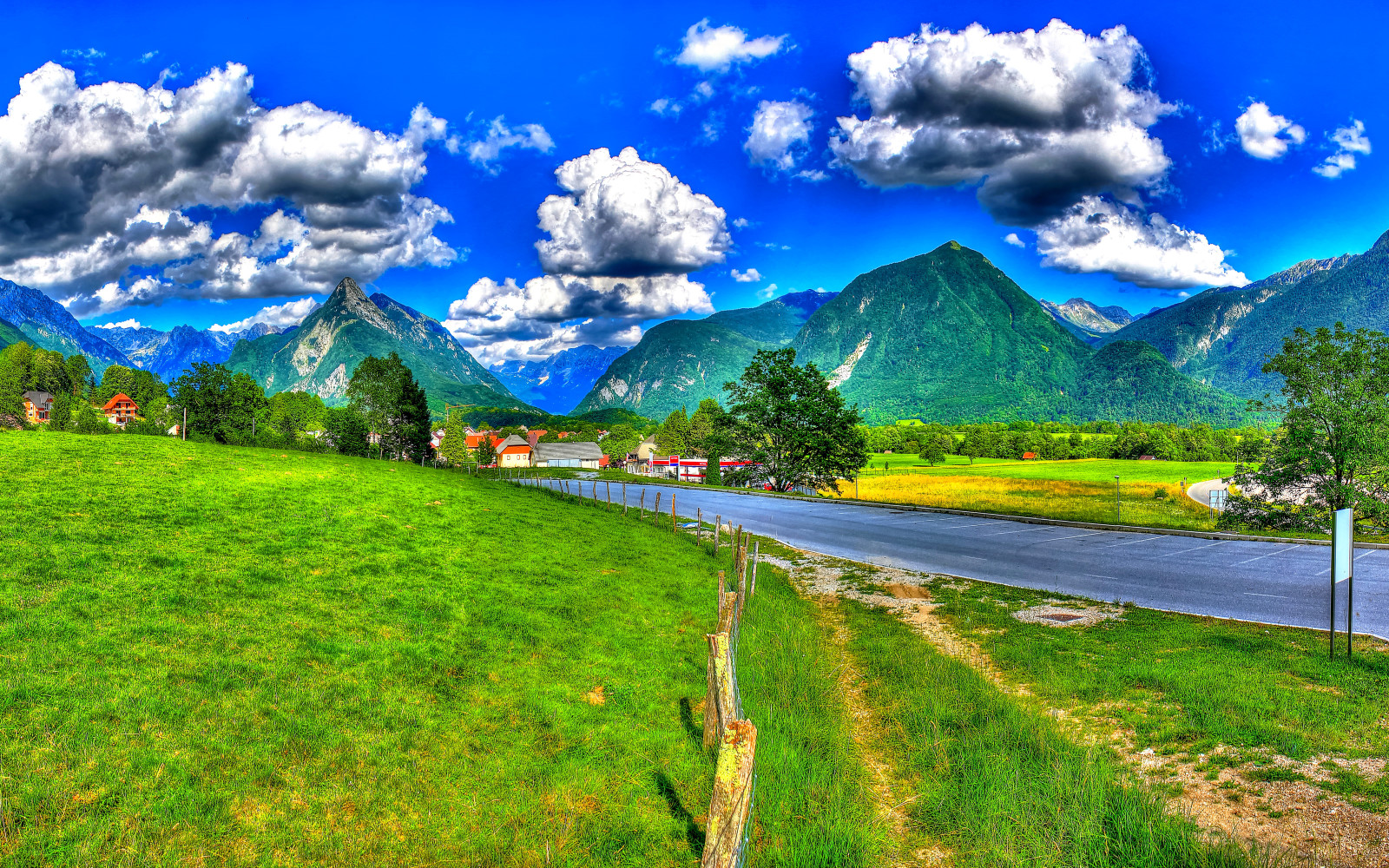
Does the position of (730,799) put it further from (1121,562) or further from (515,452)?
(515,452)

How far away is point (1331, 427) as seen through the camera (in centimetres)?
2603

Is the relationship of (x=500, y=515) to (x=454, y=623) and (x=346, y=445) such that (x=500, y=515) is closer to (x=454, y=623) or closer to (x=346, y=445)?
(x=454, y=623)

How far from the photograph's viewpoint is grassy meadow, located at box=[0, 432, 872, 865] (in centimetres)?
510

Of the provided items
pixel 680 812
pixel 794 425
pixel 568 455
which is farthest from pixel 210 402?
pixel 680 812

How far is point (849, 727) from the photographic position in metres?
8.50

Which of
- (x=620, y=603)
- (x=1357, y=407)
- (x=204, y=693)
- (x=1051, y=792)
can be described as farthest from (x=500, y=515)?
(x=1357, y=407)

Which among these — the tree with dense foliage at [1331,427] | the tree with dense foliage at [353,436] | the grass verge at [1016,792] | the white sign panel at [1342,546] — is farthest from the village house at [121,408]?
the tree with dense foliage at [1331,427]

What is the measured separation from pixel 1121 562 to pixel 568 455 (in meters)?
128

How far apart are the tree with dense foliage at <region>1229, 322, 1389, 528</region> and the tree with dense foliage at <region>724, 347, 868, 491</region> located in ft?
92.6

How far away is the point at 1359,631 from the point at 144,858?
61.7 ft

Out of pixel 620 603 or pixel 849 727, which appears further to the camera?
pixel 620 603

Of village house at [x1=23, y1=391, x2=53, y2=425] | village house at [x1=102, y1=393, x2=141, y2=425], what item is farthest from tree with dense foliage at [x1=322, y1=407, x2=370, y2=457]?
village house at [x1=102, y1=393, x2=141, y2=425]

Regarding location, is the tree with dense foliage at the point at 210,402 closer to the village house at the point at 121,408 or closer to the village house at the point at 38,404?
the village house at the point at 38,404

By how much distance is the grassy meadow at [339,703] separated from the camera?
5098 mm
